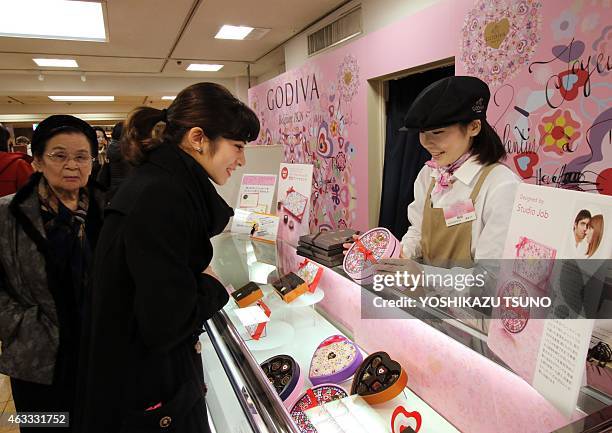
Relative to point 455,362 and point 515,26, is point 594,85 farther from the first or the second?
point 455,362

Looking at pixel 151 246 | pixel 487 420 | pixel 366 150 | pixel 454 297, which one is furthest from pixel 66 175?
pixel 366 150

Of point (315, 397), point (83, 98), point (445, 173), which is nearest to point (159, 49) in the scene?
point (83, 98)

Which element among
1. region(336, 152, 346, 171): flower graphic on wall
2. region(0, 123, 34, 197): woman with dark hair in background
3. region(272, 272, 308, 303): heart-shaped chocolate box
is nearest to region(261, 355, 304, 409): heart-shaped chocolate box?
region(272, 272, 308, 303): heart-shaped chocolate box

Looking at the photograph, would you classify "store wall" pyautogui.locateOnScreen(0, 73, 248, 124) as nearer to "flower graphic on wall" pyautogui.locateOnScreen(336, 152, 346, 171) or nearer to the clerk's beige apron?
"flower graphic on wall" pyautogui.locateOnScreen(336, 152, 346, 171)

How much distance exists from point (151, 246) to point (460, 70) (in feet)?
9.97

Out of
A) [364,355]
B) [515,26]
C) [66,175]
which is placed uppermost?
[515,26]

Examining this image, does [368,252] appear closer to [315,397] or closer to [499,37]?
[315,397]

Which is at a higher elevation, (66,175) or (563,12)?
(563,12)

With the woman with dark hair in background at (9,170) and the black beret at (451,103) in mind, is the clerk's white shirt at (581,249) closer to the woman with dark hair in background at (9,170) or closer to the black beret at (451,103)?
the black beret at (451,103)

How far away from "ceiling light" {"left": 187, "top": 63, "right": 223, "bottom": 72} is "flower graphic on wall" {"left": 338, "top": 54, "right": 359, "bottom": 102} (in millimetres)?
4255

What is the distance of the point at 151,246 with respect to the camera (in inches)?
38.5

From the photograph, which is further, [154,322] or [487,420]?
[487,420]

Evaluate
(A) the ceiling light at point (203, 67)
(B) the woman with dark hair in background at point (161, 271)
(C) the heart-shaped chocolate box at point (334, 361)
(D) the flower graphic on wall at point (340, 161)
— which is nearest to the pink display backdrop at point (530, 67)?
(D) the flower graphic on wall at point (340, 161)

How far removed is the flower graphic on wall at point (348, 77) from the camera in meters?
4.71
